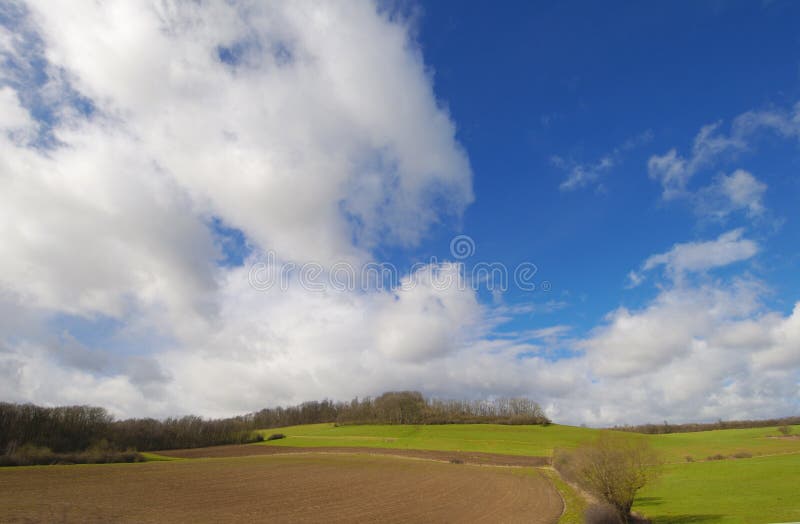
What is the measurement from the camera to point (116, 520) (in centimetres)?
2705

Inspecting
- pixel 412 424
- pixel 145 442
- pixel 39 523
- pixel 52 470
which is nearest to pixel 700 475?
pixel 39 523

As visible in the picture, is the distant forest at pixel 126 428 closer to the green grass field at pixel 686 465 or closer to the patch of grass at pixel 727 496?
the green grass field at pixel 686 465

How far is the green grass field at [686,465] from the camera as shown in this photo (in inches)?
1149

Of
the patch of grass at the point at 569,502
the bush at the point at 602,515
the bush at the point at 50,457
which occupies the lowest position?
the patch of grass at the point at 569,502

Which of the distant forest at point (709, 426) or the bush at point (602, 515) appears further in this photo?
the distant forest at point (709, 426)

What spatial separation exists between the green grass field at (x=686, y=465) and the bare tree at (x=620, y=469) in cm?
294

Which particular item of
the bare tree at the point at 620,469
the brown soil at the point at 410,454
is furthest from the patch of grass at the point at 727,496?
the brown soil at the point at 410,454

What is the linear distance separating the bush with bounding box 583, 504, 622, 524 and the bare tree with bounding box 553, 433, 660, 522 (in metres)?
1.96

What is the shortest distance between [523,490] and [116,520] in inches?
1515

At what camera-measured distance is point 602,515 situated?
1015 inches

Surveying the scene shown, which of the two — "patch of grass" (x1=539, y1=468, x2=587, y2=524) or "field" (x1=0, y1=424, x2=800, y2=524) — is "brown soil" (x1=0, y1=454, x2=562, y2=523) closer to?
"field" (x1=0, y1=424, x2=800, y2=524)

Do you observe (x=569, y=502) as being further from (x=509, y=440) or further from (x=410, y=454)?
(x=509, y=440)

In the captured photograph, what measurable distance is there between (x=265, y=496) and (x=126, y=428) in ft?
323

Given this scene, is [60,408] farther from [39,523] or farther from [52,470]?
[39,523]
